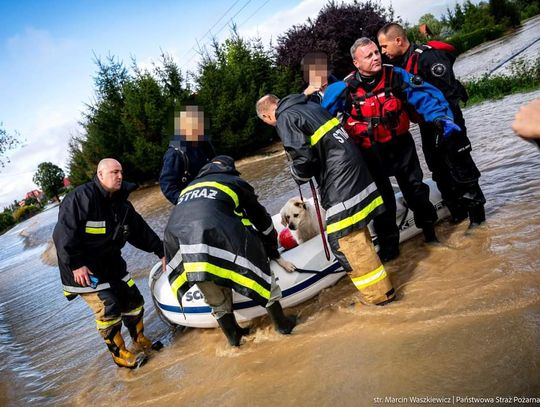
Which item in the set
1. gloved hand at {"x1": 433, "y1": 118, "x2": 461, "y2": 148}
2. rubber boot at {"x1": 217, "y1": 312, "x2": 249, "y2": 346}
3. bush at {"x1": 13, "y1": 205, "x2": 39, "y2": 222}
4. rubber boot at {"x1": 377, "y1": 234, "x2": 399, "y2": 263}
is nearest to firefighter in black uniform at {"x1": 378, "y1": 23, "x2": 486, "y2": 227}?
gloved hand at {"x1": 433, "y1": 118, "x2": 461, "y2": 148}

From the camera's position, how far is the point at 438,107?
12.6 feet

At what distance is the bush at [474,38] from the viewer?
127 feet

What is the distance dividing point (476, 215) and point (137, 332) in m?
4.13

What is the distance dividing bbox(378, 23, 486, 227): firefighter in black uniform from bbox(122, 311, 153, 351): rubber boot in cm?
386

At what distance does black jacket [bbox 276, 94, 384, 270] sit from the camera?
11.1ft

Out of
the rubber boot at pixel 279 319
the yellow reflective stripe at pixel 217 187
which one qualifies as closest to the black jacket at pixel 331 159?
the yellow reflective stripe at pixel 217 187

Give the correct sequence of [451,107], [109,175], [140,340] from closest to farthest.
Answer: [109,175] < [451,107] < [140,340]

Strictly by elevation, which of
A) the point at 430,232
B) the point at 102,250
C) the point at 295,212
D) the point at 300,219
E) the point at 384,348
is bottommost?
the point at 384,348

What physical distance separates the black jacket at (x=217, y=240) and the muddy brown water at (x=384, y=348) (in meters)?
0.73

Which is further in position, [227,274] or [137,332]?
[137,332]

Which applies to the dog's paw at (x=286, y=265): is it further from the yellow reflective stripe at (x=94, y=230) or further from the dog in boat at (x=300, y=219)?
the yellow reflective stripe at (x=94, y=230)

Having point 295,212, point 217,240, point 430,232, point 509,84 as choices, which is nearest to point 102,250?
point 217,240

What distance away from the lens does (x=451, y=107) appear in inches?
166

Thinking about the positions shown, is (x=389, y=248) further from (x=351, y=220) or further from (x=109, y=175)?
(x=109, y=175)
